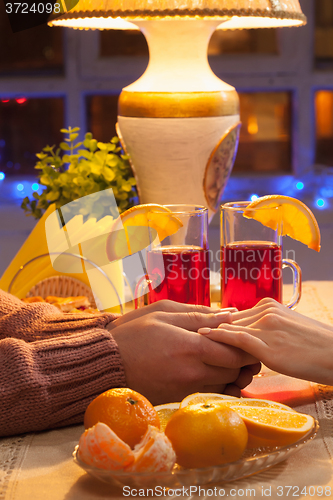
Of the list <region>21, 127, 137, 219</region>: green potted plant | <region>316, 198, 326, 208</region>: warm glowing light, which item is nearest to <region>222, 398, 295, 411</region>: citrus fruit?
<region>21, 127, 137, 219</region>: green potted plant

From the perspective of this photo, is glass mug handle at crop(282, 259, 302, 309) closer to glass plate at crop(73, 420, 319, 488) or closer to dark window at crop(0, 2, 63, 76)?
glass plate at crop(73, 420, 319, 488)

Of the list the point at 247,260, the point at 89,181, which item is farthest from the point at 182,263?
the point at 89,181

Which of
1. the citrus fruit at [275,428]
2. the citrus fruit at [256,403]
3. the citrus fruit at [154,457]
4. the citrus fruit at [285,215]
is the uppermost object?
the citrus fruit at [285,215]

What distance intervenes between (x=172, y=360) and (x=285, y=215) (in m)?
0.37

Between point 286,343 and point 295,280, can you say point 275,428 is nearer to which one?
point 286,343

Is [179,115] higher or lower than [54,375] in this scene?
higher

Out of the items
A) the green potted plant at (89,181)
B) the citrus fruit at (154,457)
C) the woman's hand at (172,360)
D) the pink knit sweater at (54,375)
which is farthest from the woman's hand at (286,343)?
the green potted plant at (89,181)

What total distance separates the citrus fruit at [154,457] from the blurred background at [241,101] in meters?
2.21

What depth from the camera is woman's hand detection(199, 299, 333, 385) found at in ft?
2.38

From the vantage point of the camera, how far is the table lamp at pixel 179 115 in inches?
50.6

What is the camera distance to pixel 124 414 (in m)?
0.57

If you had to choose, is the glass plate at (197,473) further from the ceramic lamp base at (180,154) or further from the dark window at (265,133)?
the dark window at (265,133)

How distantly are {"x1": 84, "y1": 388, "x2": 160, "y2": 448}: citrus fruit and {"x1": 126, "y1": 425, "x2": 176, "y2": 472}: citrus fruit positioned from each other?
52 mm

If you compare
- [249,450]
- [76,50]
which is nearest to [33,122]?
[76,50]
